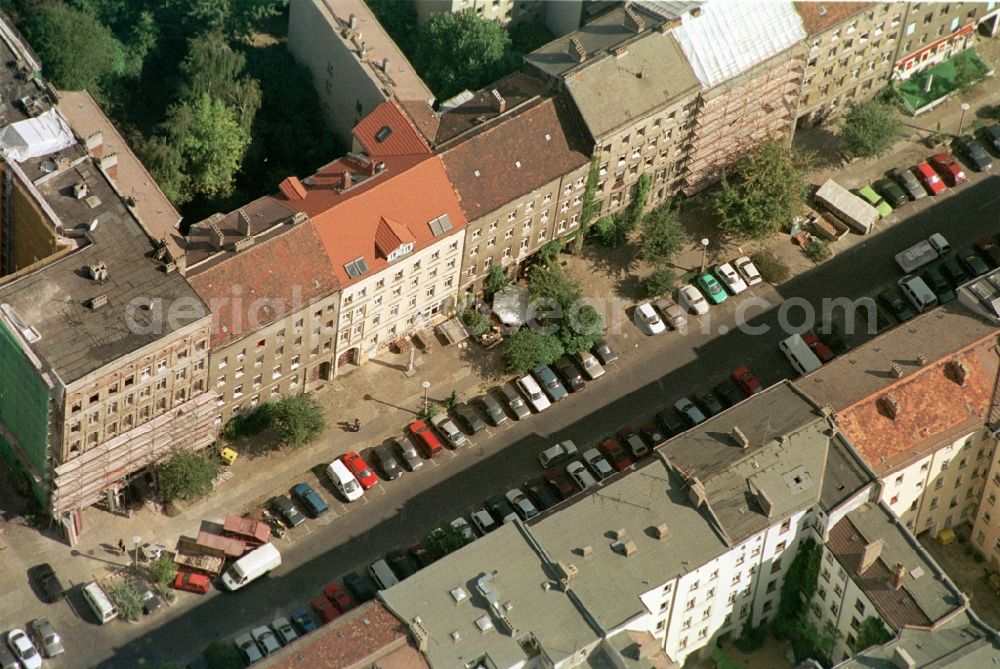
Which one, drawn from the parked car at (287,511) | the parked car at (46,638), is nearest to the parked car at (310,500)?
the parked car at (287,511)

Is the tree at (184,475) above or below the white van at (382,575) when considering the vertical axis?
above

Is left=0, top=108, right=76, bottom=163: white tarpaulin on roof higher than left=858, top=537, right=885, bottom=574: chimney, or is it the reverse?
left=0, top=108, right=76, bottom=163: white tarpaulin on roof

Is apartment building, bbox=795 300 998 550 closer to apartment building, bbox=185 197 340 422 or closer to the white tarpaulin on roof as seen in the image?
apartment building, bbox=185 197 340 422

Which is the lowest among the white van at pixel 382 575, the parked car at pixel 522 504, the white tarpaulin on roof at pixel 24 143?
the parked car at pixel 522 504

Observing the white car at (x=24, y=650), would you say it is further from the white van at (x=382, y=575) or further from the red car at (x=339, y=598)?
the white van at (x=382, y=575)

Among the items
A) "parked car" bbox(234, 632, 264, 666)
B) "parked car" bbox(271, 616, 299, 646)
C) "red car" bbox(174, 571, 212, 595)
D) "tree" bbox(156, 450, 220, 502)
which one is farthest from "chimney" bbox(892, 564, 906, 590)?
"tree" bbox(156, 450, 220, 502)

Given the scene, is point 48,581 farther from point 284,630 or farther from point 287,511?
point 287,511

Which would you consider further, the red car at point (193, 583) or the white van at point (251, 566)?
the white van at point (251, 566)
